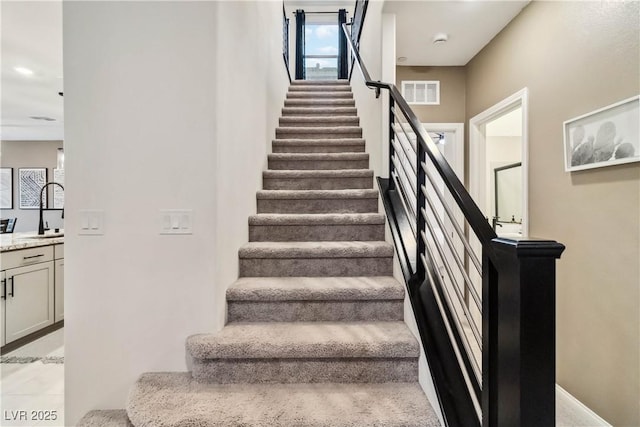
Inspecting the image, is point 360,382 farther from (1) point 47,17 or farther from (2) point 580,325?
(1) point 47,17

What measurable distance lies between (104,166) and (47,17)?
208cm

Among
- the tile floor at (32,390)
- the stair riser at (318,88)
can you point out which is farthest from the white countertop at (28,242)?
the stair riser at (318,88)

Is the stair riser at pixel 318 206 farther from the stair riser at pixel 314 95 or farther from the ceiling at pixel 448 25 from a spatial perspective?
the stair riser at pixel 314 95

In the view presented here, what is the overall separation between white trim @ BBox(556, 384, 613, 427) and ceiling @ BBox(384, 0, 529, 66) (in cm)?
266

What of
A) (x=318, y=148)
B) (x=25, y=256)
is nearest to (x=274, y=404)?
(x=318, y=148)

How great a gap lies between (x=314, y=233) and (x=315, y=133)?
1.65 metres

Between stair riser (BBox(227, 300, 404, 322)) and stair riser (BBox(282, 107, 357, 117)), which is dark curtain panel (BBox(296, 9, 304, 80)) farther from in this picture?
stair riser (BBox(227, 300, 404, 322))

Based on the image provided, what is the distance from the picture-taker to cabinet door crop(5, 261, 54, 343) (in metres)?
2.67

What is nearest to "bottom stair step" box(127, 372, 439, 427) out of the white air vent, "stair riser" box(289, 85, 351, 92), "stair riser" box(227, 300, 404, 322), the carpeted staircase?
the carpeted staircase

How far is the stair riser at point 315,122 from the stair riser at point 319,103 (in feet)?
2.03

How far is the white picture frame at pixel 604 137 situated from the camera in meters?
1.47

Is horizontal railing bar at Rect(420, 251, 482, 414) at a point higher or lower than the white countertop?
lower

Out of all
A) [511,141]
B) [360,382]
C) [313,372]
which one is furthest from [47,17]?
[511,141]

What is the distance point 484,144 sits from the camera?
3006 millimetres
